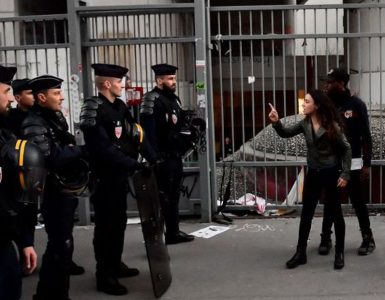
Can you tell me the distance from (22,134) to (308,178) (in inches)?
101

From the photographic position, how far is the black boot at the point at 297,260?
17.0 feet

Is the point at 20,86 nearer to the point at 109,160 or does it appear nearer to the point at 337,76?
the point at 109,160

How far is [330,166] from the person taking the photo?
502 cm

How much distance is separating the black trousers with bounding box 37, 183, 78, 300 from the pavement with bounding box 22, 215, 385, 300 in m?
0.59

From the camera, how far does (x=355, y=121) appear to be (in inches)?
211

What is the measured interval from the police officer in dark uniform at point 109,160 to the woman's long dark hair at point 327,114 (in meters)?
1.61

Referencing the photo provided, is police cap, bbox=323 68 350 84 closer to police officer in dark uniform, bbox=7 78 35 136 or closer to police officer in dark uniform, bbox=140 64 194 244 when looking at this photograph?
police officer in dark uniform, bbox=140 64 194 244

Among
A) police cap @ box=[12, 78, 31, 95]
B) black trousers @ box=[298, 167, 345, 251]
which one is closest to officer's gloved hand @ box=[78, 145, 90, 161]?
police cap @ box=[12, 78, 31, 95]

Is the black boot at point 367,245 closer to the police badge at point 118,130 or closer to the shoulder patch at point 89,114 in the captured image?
the police badge at point 118,130

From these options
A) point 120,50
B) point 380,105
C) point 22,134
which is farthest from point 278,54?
point 22,134

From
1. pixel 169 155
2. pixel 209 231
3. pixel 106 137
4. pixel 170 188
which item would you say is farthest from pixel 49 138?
pixel 209 231

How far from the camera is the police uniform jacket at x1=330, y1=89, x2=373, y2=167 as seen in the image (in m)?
5.34

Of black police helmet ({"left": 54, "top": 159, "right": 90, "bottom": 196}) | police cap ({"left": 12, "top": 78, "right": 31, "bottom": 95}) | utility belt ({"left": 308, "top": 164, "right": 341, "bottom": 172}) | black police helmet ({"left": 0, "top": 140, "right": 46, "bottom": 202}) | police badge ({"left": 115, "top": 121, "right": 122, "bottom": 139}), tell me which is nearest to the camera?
black police helmet ({"left": 0, "top": 140, "right": 46, "bottom": 202})

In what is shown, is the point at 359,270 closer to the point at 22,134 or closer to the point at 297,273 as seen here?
the point at 297,273
